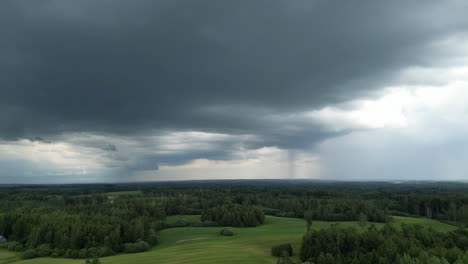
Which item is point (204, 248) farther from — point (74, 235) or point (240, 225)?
point (240, 225)

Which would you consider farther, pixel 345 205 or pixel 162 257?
pixel 345 205

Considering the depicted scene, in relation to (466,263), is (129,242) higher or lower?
lower

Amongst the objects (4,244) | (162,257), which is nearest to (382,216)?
(162,257)

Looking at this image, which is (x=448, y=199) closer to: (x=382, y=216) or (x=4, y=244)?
(x=382, y=216)

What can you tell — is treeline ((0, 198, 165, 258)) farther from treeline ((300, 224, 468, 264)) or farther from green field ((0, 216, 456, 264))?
treeline ((300, 224, 468, 264))

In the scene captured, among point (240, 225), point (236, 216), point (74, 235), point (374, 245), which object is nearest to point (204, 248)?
point (374, 245)

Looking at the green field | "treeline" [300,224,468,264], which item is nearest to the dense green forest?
"treeline" [300,224,468,264]
